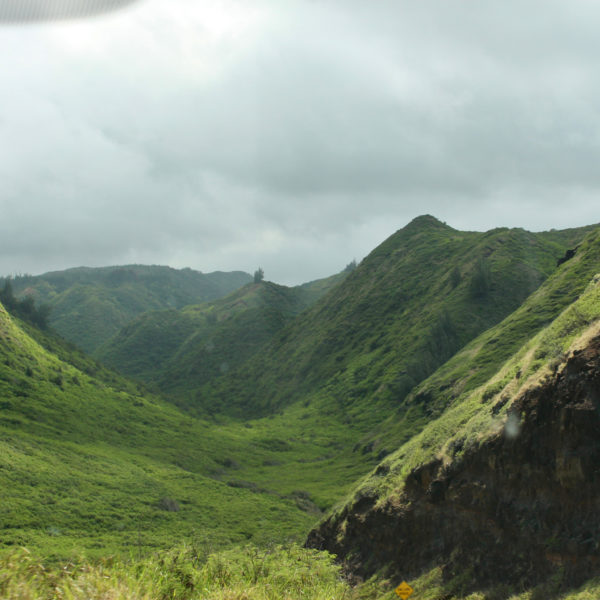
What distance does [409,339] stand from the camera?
98125mm

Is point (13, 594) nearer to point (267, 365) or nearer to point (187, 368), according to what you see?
point (267, 365)

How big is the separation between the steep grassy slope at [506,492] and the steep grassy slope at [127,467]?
20.4 m

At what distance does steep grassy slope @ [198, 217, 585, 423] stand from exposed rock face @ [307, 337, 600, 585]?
68207 mm

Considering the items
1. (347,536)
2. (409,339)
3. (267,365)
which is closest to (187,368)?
(267,365)

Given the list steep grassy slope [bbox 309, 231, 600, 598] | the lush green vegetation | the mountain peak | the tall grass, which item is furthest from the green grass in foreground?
the mountain peak

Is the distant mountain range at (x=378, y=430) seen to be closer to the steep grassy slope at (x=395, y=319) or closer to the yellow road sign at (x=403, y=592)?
the steep grassy slope at (x=395, y=319)

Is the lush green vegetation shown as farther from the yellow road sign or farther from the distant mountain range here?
the yellow road sign

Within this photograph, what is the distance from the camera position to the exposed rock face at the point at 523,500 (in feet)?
45.5

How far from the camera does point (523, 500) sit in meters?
16.0

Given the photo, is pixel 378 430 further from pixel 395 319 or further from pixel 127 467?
pixel 395 319

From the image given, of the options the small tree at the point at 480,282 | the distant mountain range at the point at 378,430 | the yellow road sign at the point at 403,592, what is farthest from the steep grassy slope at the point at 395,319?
the yellow road sign at the point at 403,592

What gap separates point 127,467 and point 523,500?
5407 cm

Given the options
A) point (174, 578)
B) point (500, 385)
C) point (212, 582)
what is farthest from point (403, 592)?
point (500, 385)

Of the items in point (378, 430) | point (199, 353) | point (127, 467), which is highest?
point (199, 353)
